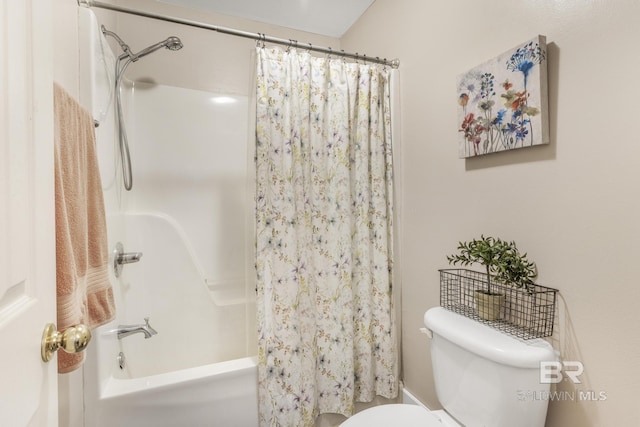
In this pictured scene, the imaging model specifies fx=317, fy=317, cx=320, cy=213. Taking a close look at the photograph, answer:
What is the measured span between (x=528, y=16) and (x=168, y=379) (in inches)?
76.4

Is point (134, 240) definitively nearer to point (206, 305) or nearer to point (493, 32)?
point (206, 305)

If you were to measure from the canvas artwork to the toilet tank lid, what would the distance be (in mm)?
638

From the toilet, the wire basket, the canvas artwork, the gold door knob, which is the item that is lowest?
the toilet

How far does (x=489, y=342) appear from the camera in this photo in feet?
3.23

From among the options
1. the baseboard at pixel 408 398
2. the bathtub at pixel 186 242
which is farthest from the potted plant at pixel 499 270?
the bathtub at pixel 186 242

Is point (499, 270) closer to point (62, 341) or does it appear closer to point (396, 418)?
point (396, 418)

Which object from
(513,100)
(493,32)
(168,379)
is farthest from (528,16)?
(168,379)

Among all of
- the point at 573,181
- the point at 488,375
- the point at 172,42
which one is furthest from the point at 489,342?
the point at 172,42

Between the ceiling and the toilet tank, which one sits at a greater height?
the ceiling

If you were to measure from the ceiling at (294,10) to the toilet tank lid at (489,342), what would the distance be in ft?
6.28

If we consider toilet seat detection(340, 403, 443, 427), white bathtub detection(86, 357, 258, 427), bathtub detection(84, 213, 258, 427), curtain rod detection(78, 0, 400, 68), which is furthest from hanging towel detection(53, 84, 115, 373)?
toilet seat detection(340, 403, 443, 427)

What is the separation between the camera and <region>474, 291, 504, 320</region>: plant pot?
112cm

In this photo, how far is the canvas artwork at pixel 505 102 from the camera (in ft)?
3.38

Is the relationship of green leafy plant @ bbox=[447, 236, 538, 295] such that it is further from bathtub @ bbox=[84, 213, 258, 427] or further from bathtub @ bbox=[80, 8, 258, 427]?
bathtub @ bbox=[84, 213, 258, 427]
